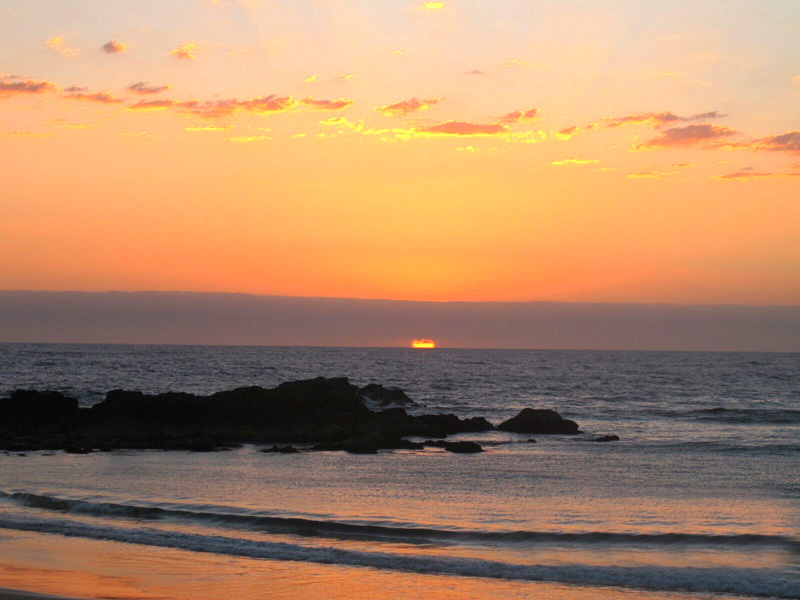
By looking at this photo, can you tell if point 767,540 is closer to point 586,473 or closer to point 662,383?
point 586,473

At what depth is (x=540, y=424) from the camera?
3606cm

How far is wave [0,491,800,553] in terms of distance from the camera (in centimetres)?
1555

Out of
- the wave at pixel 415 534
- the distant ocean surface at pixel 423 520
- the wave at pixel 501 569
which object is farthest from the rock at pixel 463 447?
the wave at pixel 501 569

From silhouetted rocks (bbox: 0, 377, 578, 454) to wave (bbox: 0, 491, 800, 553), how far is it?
34.2 feet

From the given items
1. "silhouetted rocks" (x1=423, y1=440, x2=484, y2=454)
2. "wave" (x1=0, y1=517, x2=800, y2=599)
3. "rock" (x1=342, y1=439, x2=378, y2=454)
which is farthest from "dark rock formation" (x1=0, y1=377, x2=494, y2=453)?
"wave" (x1=0, y1=517, x2=800, y2=599)

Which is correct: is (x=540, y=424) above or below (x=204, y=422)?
below

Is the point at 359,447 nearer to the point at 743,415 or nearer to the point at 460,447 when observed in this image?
the point at 460,447

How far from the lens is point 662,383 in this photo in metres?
78.7

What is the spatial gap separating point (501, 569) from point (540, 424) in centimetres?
2299

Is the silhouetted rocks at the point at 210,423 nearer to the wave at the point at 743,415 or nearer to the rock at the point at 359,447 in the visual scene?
the rock at the point at 359,447

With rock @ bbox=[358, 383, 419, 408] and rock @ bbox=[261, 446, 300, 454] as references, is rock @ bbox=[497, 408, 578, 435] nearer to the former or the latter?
rock @ bbox=[358, 383, 419, 408]

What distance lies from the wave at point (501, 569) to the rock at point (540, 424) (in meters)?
22.2

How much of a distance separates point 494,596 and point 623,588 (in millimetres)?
2225

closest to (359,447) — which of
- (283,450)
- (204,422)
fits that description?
(283,450)
